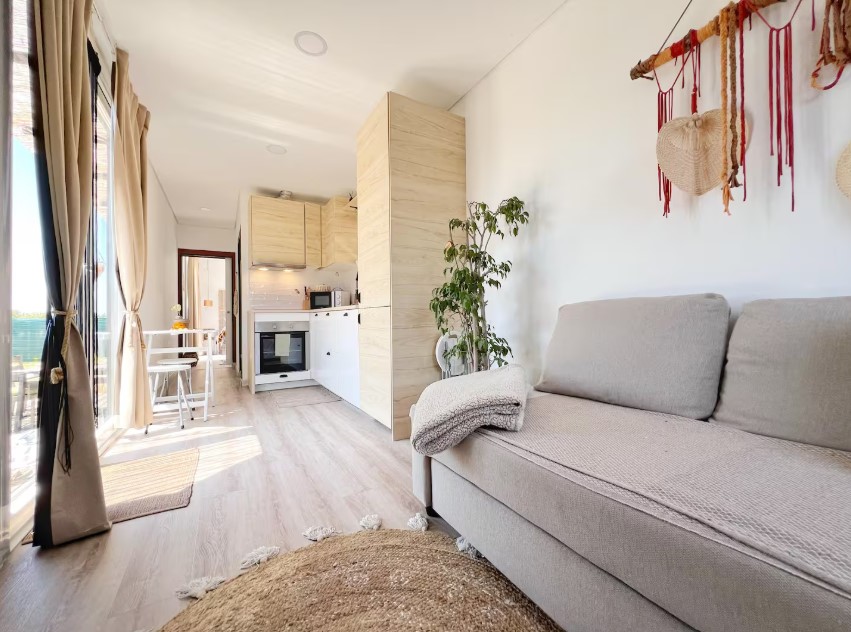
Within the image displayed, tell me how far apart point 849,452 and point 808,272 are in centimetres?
62

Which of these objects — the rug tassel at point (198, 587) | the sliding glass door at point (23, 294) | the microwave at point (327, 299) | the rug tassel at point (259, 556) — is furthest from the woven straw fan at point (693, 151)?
the microwave at point (327, 299)

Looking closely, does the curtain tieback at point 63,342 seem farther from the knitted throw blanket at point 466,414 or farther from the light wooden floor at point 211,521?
the knitted throw blanket at point 466,414

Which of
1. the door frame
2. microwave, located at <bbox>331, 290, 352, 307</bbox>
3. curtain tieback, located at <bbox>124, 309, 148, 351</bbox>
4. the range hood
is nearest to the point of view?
curtain tieback, located at <bbox>124, 309, 148, 351</bbox>

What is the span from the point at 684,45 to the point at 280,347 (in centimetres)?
423

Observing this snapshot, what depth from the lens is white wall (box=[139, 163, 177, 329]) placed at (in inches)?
152

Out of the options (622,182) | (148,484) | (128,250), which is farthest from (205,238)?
(622,182)

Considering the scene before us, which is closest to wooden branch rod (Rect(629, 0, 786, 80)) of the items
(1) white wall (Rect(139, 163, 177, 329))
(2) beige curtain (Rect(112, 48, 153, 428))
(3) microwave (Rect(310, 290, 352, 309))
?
(2) beige curtain (Rect(112, 48, 153, 428))

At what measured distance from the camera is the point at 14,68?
49.4 inches

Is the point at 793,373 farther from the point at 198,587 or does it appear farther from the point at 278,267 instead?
the point at 278,267

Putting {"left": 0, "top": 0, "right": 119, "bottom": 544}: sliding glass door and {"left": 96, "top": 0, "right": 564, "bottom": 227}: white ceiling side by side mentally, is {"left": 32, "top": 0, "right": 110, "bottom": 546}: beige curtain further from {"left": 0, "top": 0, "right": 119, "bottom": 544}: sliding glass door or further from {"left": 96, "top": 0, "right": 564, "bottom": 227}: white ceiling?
{"left": 96, "top": 0, "right": 564, "bottom": 227}: white ceiling

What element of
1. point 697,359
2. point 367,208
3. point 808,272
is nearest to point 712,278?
point 808,272

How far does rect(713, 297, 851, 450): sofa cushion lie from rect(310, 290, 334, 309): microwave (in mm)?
4218

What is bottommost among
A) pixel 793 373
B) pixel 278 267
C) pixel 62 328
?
pixel 793 373

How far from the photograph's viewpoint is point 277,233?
4418 mm
